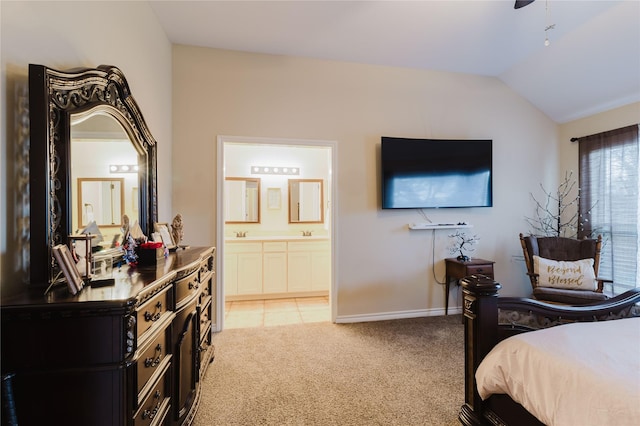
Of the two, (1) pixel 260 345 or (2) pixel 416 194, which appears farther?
(2) pixel 416 194

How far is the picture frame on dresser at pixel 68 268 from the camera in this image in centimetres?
108

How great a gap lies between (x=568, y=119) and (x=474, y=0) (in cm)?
262

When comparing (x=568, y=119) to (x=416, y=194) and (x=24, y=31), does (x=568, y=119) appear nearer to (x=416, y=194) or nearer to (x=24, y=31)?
(x=416, y=194)

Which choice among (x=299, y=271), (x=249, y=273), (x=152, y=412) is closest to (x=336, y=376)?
(x=152, y=412)

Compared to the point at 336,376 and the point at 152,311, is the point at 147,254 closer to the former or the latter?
the point at 152,311

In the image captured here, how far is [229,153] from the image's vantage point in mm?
4812

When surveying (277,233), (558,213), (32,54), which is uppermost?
(32,54)

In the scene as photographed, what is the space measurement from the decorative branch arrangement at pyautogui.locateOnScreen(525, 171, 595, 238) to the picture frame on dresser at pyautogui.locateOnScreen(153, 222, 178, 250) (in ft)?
14.1

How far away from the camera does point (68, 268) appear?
110cm

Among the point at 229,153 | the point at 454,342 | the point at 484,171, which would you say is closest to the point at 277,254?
the point at 229,153

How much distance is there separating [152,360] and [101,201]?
908 millimetres

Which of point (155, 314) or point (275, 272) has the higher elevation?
point (155, 314)

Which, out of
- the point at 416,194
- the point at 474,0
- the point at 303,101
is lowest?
the point at 416,194

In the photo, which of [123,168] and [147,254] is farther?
[123,168]
